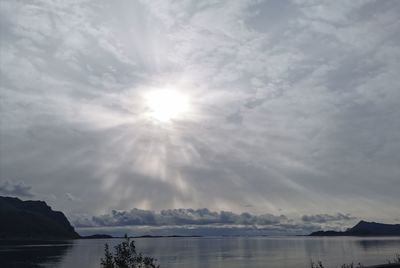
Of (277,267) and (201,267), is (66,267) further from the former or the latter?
(277,267)

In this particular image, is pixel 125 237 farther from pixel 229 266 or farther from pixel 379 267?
pixel 229 266

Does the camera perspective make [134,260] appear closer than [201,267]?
Yes

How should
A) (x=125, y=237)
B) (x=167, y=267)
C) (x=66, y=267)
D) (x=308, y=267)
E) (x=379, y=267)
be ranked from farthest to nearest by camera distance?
(x=66, y=267) → (x=167, y=267) → (x=308, y=267) → (x=379, y=267) → (x=125, y=237)

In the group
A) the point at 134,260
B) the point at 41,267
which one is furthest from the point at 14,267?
the point at 134,260

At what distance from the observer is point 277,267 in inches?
4786

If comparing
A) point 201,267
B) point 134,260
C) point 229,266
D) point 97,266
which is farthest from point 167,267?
point 134,260

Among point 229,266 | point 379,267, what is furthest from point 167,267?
point 379,267

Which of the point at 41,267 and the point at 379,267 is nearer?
the point at 379,267

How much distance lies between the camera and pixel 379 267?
52344mm

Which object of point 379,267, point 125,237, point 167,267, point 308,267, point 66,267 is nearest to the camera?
point 125,237

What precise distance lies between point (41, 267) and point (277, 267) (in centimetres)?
8169

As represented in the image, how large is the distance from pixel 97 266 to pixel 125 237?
122 metres

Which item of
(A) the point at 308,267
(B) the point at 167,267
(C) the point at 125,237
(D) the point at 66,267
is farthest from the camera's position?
(D) the point at 66,267

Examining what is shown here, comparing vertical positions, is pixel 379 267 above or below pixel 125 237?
below
